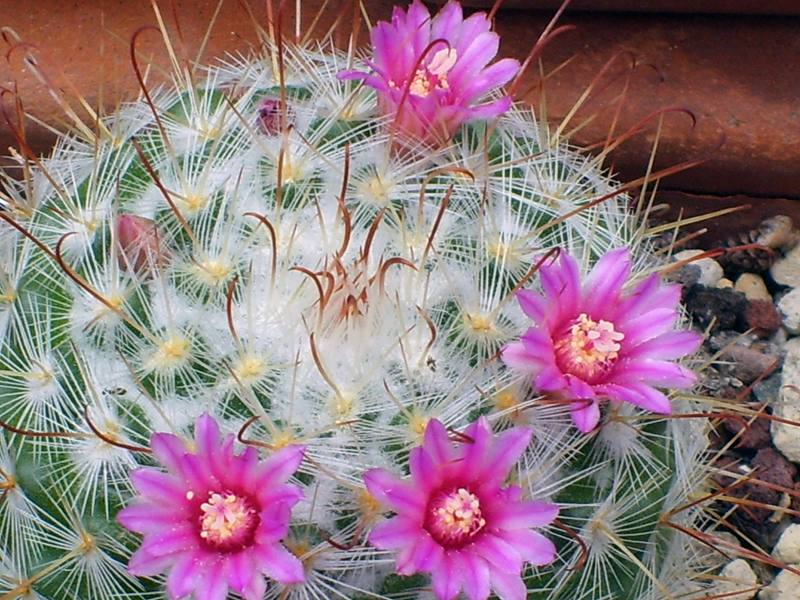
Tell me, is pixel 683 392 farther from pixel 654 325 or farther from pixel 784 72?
pixel 784 72

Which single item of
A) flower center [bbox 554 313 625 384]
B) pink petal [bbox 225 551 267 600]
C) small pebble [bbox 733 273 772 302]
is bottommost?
small pebble [bbox 733 273 772 302]

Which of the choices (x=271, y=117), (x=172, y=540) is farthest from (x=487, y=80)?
(x=172, y=540)

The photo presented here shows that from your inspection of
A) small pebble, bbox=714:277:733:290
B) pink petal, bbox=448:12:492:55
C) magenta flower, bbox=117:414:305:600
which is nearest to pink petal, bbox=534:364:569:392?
magenta flower, bbox=117:414:305:600

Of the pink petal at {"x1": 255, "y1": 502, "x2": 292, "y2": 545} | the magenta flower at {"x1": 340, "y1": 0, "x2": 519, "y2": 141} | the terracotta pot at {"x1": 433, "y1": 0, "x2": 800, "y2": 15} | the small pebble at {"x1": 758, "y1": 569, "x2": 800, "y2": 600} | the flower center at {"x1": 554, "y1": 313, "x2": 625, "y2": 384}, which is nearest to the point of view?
the pink petal at {"x1": 255, "y1": 502, "x2": 292, "y2": 545}

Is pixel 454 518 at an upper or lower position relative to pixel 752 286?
upper

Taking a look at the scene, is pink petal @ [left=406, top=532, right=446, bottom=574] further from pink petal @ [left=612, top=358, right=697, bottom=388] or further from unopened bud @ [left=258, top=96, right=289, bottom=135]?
unopened bud @ [left=258, top=96, right=289, bottom=135]

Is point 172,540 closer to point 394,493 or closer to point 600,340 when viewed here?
point 394,493
